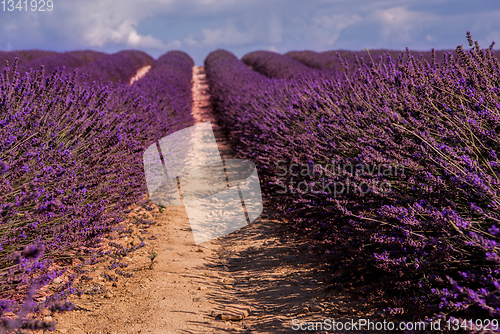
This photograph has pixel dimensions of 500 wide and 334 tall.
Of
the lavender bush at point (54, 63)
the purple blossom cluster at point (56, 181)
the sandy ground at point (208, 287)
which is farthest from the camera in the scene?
the lavender bush at point (54, 63)

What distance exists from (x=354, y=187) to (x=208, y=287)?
62.5 inches

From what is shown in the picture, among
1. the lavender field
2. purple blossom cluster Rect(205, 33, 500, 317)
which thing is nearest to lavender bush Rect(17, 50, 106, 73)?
the lavender field

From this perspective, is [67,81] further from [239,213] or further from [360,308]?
[360,308]

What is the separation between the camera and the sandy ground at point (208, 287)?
7.79 feet

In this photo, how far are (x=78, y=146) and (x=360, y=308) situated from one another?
2.78m

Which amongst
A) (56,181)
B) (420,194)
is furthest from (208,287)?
(420,194)

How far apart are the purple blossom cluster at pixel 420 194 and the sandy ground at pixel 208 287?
0.29 metres

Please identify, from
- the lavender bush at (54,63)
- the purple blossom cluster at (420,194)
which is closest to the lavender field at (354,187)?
the purple blossom cluster at (420,194)

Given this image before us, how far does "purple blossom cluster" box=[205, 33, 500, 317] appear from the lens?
1.74 metres

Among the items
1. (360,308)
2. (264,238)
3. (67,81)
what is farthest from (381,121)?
(67,81)

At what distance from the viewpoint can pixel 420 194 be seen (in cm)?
213

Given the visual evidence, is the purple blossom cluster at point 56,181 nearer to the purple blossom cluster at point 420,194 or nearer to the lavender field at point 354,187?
the lavender field at point 354,187

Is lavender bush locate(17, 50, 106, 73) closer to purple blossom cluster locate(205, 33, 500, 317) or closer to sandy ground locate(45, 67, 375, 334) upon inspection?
sandy ground locate(45, 67, 375, 334)

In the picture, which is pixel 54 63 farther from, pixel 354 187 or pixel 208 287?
pixel 354 187
